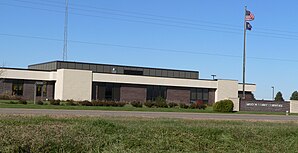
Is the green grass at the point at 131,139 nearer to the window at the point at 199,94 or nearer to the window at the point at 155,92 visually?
the window at the point at 155,92

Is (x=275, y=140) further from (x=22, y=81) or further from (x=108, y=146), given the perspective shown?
(x=22, y=81)

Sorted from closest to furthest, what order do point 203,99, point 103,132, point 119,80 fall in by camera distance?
point 103,132 < point 119,80 < point 203,99

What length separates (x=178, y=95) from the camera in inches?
2881

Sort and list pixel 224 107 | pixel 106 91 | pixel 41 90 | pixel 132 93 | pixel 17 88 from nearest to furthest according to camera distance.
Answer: pixel 224 107, pixel 17 88, pixel 41 90, pixel 106 91, pixel 132 93

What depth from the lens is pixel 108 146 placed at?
11094 mm

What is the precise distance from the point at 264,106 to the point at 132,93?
69.9 feet

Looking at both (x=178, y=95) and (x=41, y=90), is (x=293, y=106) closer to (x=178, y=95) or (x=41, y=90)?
(x=178, y=95)

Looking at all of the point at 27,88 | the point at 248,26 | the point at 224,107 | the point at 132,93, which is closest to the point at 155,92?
the point at 132,93

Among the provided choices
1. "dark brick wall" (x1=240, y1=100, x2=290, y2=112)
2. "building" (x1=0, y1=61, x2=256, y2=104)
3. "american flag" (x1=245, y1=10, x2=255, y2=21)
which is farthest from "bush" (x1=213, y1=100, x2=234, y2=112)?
"building" (x1=0, y1=61, x2=256, y2=104)

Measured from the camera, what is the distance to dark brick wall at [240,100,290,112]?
55.7 metres

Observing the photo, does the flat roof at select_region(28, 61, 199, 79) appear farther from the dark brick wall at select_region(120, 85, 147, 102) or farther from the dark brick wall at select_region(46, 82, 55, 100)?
the dark brick wall at select_region(120, 85, 147, 102)

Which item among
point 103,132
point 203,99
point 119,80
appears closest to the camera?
point 103,132

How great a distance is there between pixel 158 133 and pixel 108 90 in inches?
2165

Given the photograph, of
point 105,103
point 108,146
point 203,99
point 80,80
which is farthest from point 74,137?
point 203,99
